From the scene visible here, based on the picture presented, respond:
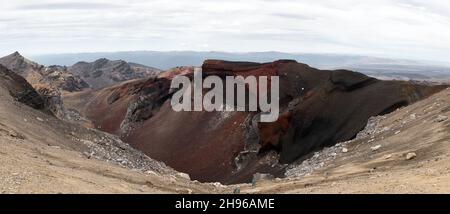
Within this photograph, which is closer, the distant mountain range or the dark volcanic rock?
the dark volcanic rock

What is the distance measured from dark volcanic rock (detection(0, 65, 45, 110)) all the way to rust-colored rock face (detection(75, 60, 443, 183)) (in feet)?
40.0

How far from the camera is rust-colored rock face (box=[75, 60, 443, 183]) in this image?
34094 millimetres

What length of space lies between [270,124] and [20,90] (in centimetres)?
1801

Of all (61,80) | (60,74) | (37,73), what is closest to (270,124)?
(37,73)

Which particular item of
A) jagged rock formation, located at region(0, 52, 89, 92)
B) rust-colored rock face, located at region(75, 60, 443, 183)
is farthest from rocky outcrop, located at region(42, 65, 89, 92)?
rust-colored rock face, located at region(75, 60, 443, 183)

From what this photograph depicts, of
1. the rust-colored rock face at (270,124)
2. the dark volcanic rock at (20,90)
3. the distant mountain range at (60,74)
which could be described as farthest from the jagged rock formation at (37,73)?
the dark volcanic rock at (20,90)

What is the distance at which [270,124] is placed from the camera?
38062 mm

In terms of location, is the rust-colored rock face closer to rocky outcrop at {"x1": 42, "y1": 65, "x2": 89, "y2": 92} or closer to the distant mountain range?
the distant mountain range

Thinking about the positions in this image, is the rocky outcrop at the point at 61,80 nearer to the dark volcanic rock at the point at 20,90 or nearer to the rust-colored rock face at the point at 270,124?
the rust-colored rock face at the point at 270,124

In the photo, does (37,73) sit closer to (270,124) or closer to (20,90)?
(20,90)

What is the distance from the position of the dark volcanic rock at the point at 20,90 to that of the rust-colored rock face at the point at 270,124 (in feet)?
40.0

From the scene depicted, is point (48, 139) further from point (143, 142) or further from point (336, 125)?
point (143, 142)

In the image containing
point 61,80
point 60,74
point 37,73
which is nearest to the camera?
A: point 37,73

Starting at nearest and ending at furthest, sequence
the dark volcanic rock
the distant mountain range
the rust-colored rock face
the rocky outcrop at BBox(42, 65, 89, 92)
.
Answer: the dark volcanic rock < the rust-colored rock face < the distant mountain range < the rocky outcrop at BBox(42, 65, 89, 92)
